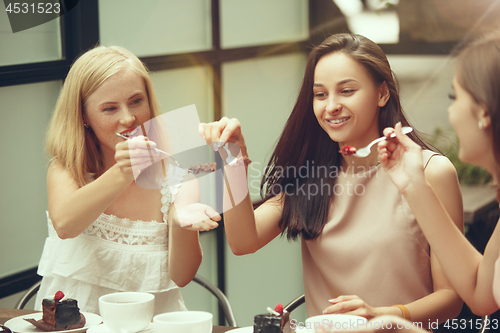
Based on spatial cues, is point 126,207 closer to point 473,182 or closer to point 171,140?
point 171,140

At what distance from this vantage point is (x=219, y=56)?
2.59 metres

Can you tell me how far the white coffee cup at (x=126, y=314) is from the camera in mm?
1015

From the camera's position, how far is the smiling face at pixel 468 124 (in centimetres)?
97

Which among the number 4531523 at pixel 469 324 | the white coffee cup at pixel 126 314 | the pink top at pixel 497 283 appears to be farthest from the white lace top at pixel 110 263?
the number 4531523 at pixel 469 324

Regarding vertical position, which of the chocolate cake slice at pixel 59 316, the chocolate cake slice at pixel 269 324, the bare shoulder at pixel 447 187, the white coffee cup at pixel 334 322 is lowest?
the chocolate cake slice at pixel 59 316

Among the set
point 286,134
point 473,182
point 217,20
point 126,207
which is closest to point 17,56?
point 126,207

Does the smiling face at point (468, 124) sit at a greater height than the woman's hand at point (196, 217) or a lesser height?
greater

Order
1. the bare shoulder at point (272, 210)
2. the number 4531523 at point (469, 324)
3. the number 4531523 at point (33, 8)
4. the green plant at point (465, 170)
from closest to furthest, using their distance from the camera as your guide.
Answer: the bare shoulder at point (272, 210) < the number 4531523 at point (33, 8) < the number 4531523 at point (469, 324) < the green plant at point (465, 170)

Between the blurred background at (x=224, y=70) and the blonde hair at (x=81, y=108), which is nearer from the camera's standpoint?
the blonde hair at (x=81, y=108)

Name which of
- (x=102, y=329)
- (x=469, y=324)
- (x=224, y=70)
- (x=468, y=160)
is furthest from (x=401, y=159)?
(x=469, y=324)

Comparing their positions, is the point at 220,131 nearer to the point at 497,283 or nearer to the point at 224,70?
the point at 497,283

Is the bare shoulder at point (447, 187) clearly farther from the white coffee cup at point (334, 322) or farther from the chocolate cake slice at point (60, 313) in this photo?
the chocolate cake slice at point (60, 313)

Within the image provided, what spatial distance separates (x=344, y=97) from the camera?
1.31 meters

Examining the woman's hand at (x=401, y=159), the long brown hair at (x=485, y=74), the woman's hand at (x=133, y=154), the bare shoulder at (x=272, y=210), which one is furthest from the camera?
the bare shoulder at (x=272, y=210)
